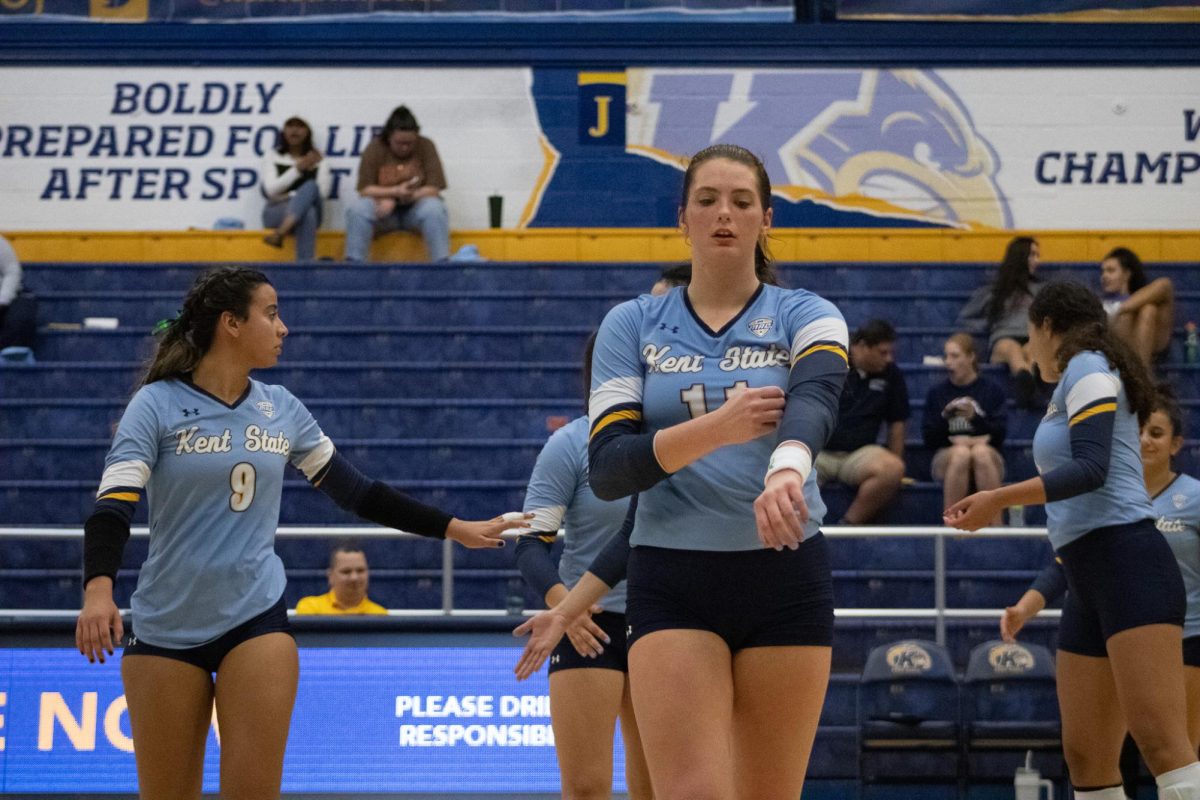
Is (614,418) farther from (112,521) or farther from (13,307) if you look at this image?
(13,307)

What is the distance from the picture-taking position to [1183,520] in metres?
6.02

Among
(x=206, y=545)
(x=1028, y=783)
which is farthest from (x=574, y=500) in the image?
(x=1028, y=783)

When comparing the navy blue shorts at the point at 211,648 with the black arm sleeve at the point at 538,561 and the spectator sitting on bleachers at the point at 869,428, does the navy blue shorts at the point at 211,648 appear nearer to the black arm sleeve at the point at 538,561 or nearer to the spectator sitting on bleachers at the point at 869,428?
the black arm sleeve at the point at 538,561

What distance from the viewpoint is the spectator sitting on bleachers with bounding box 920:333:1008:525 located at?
9945mm

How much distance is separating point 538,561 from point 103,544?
129cm

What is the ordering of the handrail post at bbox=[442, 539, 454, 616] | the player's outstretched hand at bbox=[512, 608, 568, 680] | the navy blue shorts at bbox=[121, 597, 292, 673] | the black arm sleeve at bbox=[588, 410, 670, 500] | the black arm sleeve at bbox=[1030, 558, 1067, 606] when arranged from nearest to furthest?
1. the black arm sleeve at bbox=[588, 410, 670, 500]
2. the player's outstretched hand at bbox=[512, 608, 568, 680]
3. the navy blue shorts at bbox=[121, 597, 292, 673]
4. the black arm sleeve at bbox=[1030, 558, 1067, 606]
5. the handrail post at bbox=[442, 539, 454, 616]

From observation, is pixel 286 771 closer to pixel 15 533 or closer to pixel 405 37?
pixel 15 533

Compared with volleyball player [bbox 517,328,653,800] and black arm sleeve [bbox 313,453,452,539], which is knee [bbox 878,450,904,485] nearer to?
volleyball player [bbox 517,328,653,800]

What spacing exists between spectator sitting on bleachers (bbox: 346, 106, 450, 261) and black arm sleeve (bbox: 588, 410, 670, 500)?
33.6 feet

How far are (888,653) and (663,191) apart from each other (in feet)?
25.1

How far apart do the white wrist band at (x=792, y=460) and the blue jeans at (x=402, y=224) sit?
10.5 m

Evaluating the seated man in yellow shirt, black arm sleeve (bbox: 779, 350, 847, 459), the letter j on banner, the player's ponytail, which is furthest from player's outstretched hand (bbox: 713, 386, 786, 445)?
the letter j on banner

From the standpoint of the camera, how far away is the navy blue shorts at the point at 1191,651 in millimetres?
5977

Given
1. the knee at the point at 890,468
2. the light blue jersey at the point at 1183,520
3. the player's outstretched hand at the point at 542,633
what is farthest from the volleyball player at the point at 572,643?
the knee at the point at 890,468
